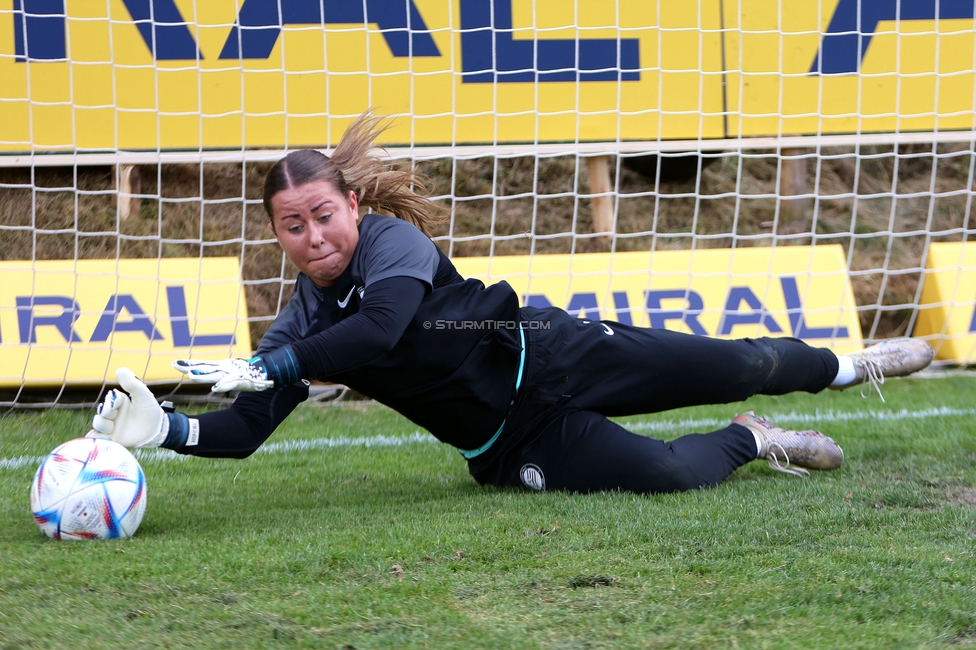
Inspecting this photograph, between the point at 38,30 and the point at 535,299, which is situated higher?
the point at 38,30

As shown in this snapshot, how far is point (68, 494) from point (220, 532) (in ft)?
1.51

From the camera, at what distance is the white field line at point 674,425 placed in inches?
180

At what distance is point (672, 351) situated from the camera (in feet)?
11.7

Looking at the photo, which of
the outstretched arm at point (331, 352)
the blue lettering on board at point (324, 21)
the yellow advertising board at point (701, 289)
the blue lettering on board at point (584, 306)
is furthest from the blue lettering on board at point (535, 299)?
the outstretched arm at point (331, 352)

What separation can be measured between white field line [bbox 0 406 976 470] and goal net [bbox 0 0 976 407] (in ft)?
3.38

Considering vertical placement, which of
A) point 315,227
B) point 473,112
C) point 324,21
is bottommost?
point 315,227

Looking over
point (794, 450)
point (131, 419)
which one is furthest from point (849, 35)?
point (131, 419)

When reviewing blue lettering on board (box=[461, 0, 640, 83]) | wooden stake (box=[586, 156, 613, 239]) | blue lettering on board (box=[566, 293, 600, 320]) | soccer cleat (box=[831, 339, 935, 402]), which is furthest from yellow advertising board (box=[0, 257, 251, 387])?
soccer cleat (box=[831, 339, 935, 402])

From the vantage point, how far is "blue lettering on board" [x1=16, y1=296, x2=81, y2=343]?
17.8 feet

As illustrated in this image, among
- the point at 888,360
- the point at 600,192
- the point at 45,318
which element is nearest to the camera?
the point at 888,360

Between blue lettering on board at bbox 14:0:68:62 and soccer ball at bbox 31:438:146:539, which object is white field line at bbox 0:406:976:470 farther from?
blue lettering on board at bbox 14:0:68:62

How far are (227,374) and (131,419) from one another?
44 centimetres

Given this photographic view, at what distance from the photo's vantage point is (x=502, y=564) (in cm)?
267

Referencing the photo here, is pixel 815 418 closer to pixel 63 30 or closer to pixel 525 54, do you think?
pixel 525 54
